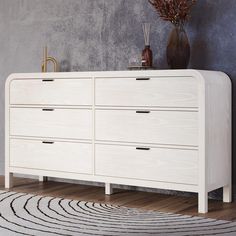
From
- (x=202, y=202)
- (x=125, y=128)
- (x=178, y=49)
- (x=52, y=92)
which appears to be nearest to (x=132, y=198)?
(x=125, y=128)

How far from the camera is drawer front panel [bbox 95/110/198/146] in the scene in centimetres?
323

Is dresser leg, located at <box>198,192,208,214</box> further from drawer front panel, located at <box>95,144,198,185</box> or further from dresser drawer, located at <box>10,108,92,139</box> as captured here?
dresser drawer, located at <box>10,108,92,139</box>

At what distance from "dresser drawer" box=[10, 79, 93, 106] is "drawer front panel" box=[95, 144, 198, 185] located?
0.37 metres

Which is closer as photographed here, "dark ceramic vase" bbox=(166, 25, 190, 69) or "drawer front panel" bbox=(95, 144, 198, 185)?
"drawer front panel" bbox=(95, 144, 198, 185)

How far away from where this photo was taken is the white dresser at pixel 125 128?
322 centimetres

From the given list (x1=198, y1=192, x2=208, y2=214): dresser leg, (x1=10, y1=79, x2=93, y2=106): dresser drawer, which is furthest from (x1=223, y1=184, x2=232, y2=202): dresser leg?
(x1=10, y1=79, x2=93, y2=106): dresser drawer

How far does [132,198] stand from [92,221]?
791 millimetres

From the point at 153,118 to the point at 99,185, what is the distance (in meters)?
0.99

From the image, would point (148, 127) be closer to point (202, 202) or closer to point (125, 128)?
point (125, 128)

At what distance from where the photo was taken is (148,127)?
3.38 m

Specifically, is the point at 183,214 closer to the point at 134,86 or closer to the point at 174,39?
the point at 134,86

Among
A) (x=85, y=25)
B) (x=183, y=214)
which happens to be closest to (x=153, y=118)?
(x=183, y=214)

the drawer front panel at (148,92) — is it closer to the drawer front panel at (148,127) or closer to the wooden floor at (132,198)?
the drawer front panel at (148,127)

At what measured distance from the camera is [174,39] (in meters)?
3.53
